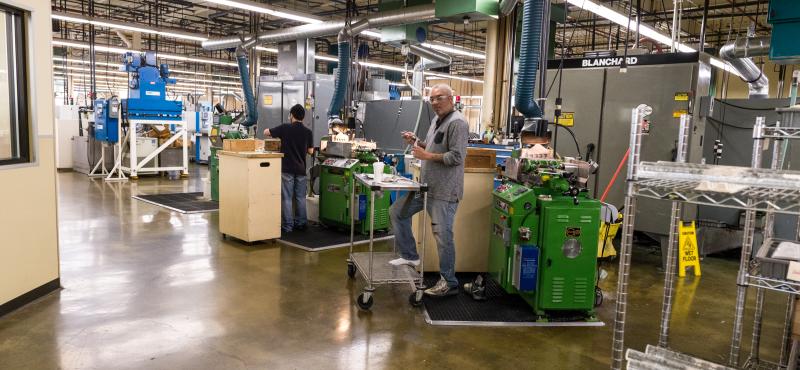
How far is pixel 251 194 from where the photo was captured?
525cm

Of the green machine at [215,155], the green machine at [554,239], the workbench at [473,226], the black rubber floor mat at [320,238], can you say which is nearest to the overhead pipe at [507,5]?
the workbench at [473,226]

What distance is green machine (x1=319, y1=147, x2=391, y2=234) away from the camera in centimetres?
584

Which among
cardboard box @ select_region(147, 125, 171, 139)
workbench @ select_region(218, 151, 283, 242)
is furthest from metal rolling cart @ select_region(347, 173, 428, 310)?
cardboard box @ select_region(147, 125, 171, 139)

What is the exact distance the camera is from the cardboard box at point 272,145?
18.3 feet

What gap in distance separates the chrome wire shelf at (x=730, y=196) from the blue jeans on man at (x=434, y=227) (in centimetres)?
214

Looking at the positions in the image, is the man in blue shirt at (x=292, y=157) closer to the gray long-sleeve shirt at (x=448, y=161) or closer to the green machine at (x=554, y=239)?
the gray long-sleeve shirt at (x=448, y=161)

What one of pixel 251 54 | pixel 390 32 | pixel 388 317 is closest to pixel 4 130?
pixel 388 317

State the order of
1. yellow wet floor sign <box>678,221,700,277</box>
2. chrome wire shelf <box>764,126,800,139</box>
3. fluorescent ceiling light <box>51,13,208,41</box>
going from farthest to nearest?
fluorescent ceiling light <box>51,13,208,41</box> → yellow wet floor sign <box>678,221,700,277</box> → chrome wire shelf <box>764,126,800,139</box>

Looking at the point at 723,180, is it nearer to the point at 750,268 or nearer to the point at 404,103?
the point at 750,268

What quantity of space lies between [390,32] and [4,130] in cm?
549

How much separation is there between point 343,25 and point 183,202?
3670mm

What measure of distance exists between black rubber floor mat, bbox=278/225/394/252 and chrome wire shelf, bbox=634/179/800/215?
159 inches

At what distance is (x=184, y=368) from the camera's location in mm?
2730

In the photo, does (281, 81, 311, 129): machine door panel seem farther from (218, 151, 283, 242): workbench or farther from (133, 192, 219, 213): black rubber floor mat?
(218, 151, 283, 242): workbench
